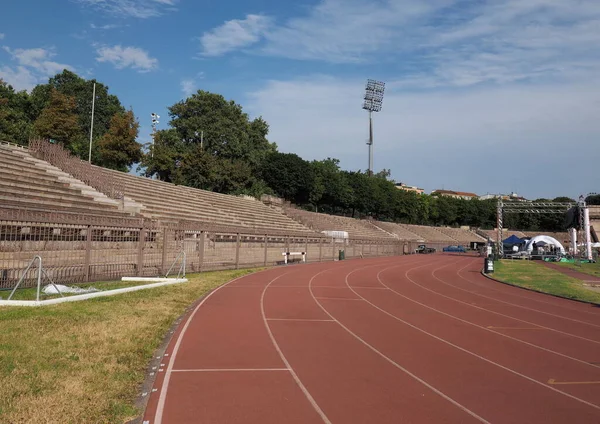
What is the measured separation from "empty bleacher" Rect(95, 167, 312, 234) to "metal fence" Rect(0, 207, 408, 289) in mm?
3653

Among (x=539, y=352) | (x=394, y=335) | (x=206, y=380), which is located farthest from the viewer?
(x=394, y=335)

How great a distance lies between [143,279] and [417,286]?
35.9 feet

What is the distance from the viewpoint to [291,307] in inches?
472

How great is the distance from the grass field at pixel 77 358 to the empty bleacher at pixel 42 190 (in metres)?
7.65

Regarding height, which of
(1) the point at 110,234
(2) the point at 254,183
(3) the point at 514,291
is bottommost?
(3) the point at 514,291

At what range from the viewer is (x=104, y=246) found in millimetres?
13742

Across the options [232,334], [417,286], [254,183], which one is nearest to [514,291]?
[417,286]

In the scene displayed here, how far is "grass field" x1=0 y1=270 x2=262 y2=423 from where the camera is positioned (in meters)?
4.30

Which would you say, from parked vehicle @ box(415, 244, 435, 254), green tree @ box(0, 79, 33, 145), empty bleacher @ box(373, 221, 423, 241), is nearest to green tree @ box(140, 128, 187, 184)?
green tree @ box(0, 79, 33, 145)

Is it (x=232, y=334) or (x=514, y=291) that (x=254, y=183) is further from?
(x=232, y=334)

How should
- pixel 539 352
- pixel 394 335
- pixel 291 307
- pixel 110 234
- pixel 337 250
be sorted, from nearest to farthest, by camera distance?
pixel 539 352 → pixel 394 335 → pixel 291 307 → pixel 110 234 → pixel 337 250

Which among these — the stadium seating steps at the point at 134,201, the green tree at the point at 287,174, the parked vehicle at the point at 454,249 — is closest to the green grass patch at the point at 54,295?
the stadium seating steps at the point at 134,201

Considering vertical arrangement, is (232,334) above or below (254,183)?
below

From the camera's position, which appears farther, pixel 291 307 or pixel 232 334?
pixel 291 307
